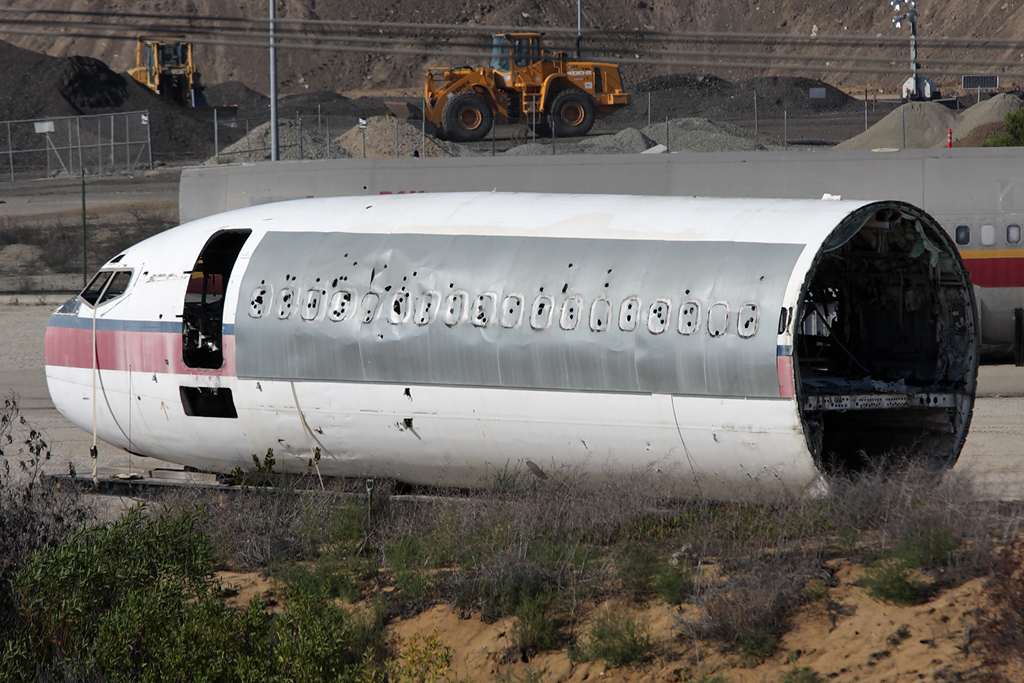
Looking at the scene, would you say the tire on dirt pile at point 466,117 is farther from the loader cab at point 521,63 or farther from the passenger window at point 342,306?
the passenger window at point 342,306

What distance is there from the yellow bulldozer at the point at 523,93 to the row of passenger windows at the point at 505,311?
39199mm

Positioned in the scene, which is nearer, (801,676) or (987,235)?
(801,676)

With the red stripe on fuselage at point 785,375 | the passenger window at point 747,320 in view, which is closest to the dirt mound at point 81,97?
the passenger window at point 747,320

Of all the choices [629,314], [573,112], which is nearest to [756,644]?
[629,314]

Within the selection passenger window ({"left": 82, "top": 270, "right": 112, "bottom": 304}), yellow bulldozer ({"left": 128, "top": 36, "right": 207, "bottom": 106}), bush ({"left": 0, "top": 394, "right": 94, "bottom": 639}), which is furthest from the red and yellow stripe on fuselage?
yellow bulldozer ({"left": 128, "top": 36, "right": 207, "bottom": 106})

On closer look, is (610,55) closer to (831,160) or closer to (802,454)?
(831,160)

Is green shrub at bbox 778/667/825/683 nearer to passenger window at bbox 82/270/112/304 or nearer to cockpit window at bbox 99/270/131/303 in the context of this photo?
cockpit window at bbox 99/270/131/303

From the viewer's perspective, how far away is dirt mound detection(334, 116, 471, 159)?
5175 cm

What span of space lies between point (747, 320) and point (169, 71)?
69.4 metres

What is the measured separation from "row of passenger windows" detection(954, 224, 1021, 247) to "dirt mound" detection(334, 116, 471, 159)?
28.9 meters

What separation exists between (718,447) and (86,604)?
23.0ft

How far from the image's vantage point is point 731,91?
255 ft

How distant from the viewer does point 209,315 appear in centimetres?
1600

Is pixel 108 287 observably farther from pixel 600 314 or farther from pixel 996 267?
pixel 996 267
